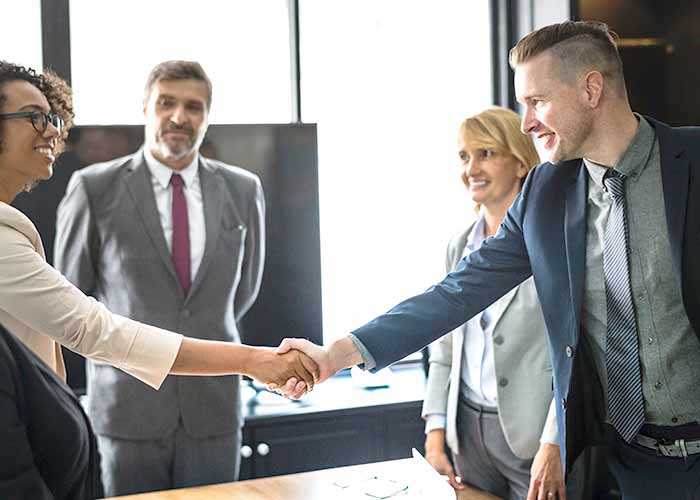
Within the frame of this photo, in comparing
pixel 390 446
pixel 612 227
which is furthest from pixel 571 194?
pixel 390 446

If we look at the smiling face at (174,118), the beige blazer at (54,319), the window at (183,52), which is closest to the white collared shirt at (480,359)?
the beige blazer at (54,319)

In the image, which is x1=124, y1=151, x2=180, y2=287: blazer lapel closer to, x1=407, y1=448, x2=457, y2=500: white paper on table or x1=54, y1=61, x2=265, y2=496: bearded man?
x1=54, y1=61, x2=265, y2=496: bearded man

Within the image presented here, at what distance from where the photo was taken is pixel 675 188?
2.21 meters

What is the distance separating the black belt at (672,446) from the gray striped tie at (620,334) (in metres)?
0.04

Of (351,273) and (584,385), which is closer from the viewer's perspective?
(584,385)

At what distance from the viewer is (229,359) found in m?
2.55

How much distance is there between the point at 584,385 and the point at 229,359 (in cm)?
89

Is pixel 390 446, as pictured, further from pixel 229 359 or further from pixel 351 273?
pixel 229 359

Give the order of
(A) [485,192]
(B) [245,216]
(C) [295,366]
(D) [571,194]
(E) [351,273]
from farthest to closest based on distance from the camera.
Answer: (E) [351,273] → (B) [245,216] → (A) [485,192] → (C) [295,366] → (D) [571,194]

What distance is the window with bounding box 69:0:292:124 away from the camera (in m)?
4.12

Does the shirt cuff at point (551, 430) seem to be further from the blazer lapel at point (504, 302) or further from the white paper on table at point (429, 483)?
the white paper on table at point (429, 483)

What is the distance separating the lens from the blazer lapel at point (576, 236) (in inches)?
90.0

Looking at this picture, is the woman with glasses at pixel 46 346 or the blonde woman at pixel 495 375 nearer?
the woman with glasses at pixel 46 346

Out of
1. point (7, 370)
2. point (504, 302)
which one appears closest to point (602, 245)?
point (504, 302)
